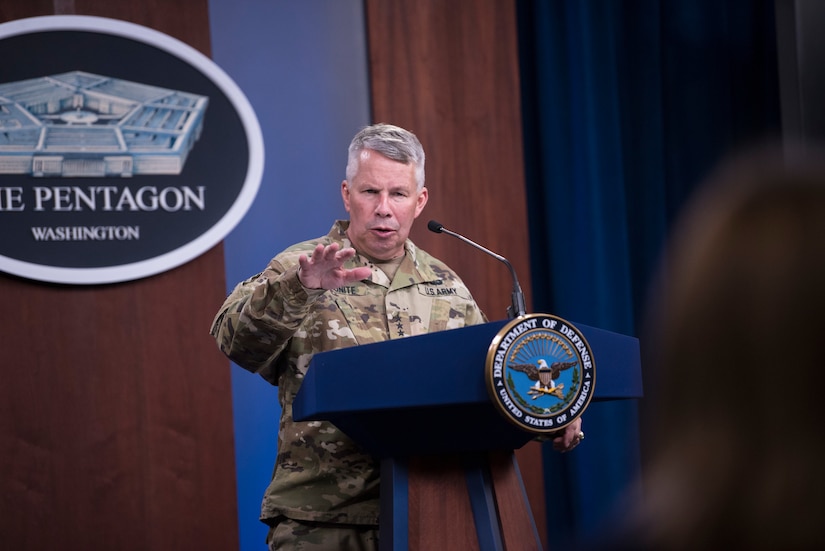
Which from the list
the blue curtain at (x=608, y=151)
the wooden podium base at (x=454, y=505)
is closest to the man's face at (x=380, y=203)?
the wooden podium base at (x=454, y=505)

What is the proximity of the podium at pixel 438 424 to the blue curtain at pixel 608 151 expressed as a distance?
183 cm

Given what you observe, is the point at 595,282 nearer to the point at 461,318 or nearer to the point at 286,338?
the point at 461,318

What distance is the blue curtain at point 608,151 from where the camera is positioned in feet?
12.5

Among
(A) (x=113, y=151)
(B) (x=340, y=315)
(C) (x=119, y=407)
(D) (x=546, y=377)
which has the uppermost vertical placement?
(A) (x=113, y=151)

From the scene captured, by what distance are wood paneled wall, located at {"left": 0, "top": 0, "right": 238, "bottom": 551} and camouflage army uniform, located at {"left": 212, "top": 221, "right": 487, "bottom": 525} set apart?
39.6 inches

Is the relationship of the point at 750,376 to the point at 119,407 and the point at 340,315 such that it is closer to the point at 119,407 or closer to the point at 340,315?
the point at 340,315

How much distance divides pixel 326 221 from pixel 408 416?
183 cm

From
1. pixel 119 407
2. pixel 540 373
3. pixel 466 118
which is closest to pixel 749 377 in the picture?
pixel 540 373

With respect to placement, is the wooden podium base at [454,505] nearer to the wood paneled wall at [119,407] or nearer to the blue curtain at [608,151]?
the wood paneled wall at [119,407]

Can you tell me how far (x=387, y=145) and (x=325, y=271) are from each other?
0.66 m

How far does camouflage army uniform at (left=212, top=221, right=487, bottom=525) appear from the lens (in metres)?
2.00

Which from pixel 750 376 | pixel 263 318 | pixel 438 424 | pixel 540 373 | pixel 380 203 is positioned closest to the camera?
pixel 750 376

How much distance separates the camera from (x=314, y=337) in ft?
7.32

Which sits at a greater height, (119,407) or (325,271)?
(325,271)
